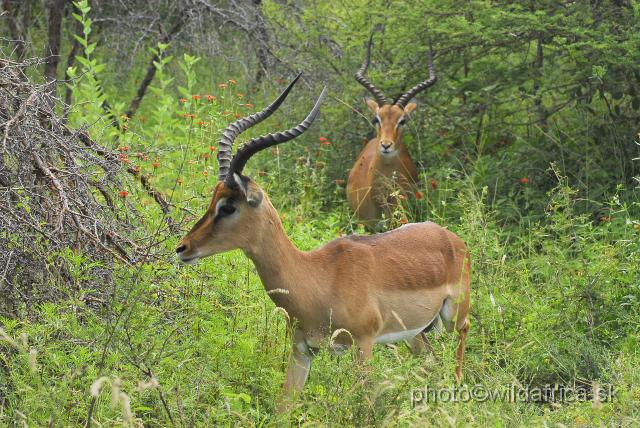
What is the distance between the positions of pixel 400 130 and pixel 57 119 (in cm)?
430

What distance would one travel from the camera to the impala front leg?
16.5 ft

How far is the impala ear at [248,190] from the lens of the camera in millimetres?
5020

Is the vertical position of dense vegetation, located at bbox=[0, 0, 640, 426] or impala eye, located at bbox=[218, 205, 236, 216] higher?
impala eye, located at bbox=[218, 205, 236, 216]

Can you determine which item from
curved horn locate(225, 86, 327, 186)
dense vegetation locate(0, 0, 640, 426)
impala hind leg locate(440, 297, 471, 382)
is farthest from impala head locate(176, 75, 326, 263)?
impala hind leg locate(440, 297, 471, 382)

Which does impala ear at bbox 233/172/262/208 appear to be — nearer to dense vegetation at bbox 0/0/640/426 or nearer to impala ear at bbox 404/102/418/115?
dense vegetation at bbox 0/0/640/426

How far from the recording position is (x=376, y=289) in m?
5.39

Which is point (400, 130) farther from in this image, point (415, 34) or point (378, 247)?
point (378, 247)

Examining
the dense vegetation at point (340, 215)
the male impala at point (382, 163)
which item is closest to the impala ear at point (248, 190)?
the dense vegetation at point (340, 215)

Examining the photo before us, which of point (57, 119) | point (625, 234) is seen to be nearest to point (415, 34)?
point (625, 234)

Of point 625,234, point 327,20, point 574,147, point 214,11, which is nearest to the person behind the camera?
point 625,234

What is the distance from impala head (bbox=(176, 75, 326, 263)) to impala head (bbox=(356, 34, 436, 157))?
12.3 ft

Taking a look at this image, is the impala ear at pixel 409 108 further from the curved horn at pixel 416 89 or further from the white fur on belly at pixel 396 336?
the white fur on belly at pixel 396 336

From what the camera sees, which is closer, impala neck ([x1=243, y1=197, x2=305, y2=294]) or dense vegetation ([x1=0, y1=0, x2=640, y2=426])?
dense vegetation ([x1=0, y1=0, x2=640, y2=426])

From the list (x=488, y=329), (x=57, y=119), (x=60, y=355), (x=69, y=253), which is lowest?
(x=488, y=329)
